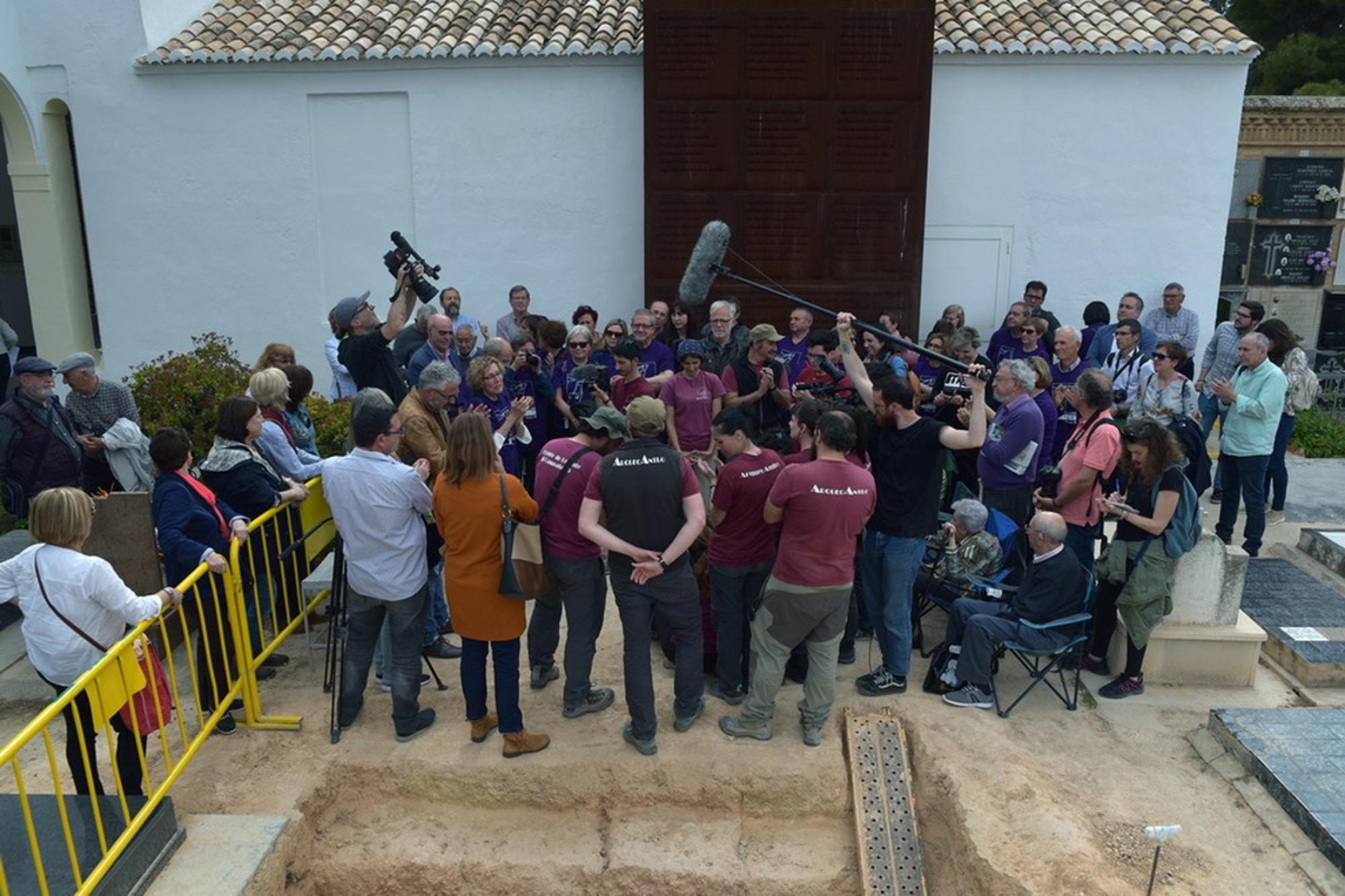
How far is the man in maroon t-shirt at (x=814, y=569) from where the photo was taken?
487cm

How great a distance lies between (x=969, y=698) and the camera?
221 inches

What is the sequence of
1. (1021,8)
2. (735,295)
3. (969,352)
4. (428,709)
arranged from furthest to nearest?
(1021,8)
(735,295)
(969,352)
(428,709)

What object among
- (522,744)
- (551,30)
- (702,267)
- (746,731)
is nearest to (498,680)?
(522,744)

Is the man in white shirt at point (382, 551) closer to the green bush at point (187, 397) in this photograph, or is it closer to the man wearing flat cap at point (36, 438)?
the man wearing flat cap at point (36, 438)

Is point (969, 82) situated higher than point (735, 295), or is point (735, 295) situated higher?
point (969, 82)

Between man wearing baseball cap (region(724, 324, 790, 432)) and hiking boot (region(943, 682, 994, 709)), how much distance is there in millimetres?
2547

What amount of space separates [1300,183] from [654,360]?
510 inches

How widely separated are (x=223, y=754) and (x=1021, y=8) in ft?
36.1

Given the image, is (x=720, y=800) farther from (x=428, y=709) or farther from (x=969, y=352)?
(x=969, y=352)

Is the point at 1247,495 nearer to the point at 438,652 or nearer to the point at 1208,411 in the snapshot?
the point at 1208,411

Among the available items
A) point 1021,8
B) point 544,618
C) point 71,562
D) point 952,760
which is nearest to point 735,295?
point 1021,8

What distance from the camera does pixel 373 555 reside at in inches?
198

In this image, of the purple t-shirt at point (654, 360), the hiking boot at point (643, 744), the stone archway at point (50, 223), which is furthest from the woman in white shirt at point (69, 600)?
the stone archway at point (50, 223)

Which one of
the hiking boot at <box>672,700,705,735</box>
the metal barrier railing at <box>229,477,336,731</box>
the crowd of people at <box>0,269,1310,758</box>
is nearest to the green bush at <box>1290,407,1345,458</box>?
the crowd of people at <box>0,269,1310,758</box>
